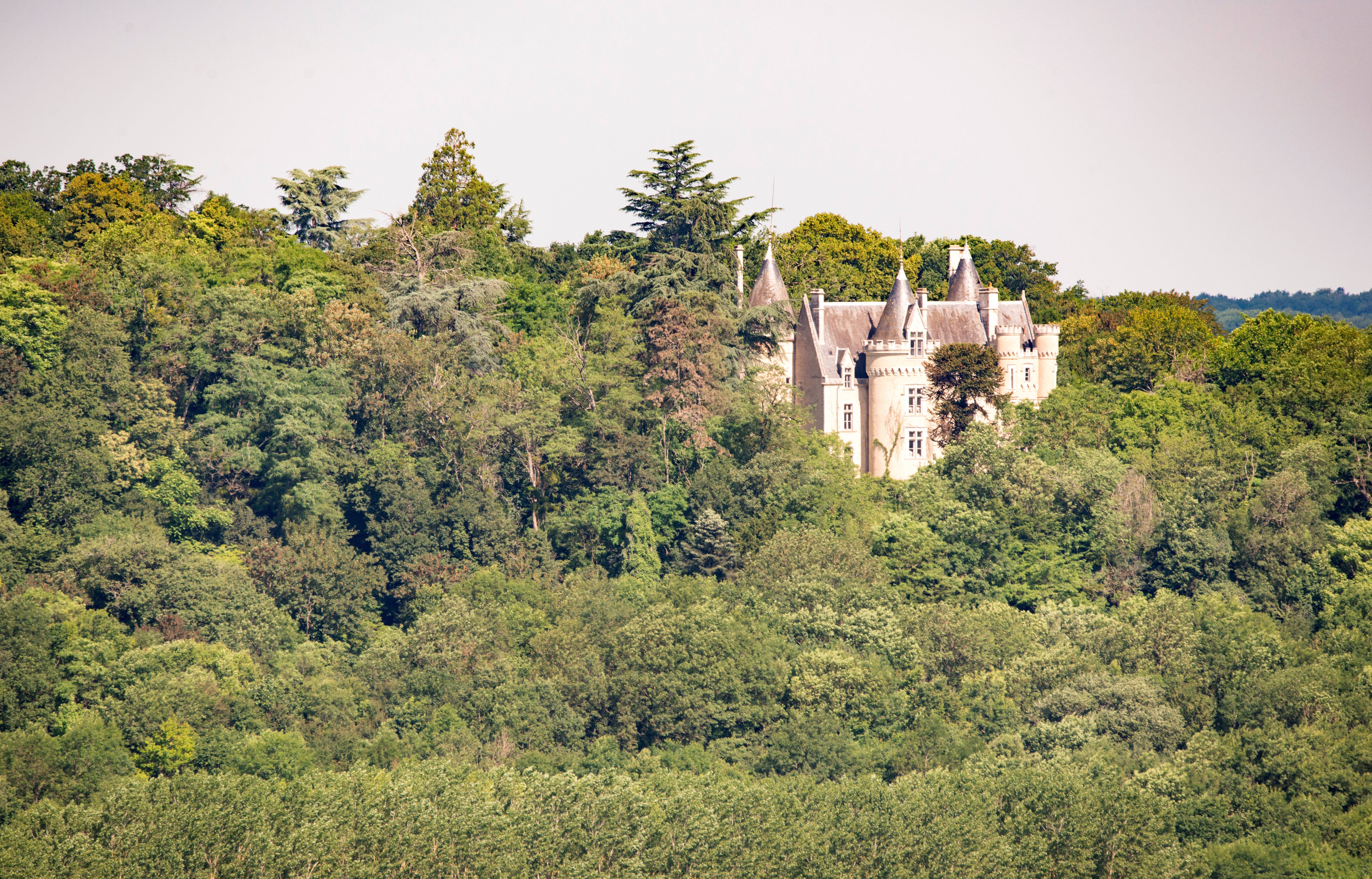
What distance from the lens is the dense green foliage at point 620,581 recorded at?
5503 cm

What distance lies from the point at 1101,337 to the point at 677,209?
2149 cm

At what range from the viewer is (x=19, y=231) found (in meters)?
79.0

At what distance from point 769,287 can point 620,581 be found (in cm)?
1537

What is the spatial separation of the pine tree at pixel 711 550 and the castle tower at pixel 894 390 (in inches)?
321

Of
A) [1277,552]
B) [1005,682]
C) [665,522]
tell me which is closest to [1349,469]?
[1277,552]

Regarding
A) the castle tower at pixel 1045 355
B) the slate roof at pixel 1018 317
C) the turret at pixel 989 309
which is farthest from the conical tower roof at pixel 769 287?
the castle tower at pixel 1045 355

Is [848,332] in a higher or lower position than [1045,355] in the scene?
higher

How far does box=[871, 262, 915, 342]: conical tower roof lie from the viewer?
244 feet

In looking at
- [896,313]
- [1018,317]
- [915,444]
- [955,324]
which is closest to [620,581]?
[915,444]

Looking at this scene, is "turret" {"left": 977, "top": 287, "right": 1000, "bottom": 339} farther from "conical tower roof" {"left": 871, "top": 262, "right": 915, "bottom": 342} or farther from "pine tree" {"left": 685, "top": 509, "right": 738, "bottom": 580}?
"pine tree" {"left": 685, "top": 509, "right": 738, "bottom": 580}

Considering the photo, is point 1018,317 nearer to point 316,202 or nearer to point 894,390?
point 894,390

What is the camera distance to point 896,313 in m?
74.8

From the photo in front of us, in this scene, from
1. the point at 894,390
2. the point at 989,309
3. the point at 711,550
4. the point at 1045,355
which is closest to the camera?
the point at 711,550

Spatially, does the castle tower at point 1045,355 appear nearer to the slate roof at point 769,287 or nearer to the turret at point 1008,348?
the turret at point 1008,348
